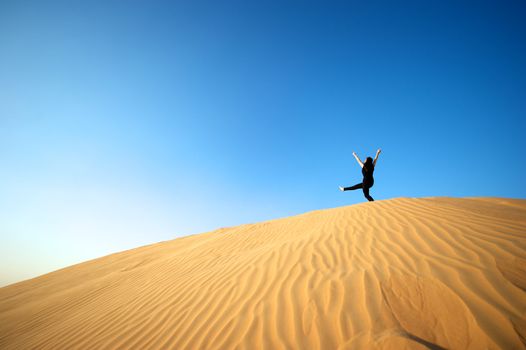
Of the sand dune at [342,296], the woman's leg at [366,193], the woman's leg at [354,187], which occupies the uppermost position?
the woman's leg at [354,187]

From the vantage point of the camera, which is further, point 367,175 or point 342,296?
point 367,175

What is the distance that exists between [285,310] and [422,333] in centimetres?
141

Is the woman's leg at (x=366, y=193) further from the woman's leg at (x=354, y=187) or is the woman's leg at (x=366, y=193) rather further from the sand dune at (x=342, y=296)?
the sand dune at (x=342, y=296)

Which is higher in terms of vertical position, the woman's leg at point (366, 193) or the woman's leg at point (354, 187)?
Result: the woman's leg at point (354, 187)

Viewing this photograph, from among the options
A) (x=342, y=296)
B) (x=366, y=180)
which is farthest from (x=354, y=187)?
(x=342, y=296)

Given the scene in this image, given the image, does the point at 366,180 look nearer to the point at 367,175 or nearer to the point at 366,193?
the point at 367,175

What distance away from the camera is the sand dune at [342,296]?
2129mm

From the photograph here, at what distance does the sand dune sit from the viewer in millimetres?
2129

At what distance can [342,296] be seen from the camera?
273 cm

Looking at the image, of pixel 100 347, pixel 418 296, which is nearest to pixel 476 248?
pixel 418 296

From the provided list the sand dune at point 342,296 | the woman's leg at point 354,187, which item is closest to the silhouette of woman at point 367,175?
the woman's leg at point 354,187

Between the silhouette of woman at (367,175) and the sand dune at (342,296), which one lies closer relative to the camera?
the sand dune at (342,296)

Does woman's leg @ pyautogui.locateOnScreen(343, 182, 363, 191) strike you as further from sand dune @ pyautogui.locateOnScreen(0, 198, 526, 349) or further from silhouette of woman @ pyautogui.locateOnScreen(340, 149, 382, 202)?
sand dune @ pyautogui.locateOnScreen(0, 198, 526, 349)

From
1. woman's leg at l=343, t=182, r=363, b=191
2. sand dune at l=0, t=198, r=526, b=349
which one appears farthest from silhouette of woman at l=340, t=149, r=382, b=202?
sand dune at l=0, t=198, r=526, b=349
